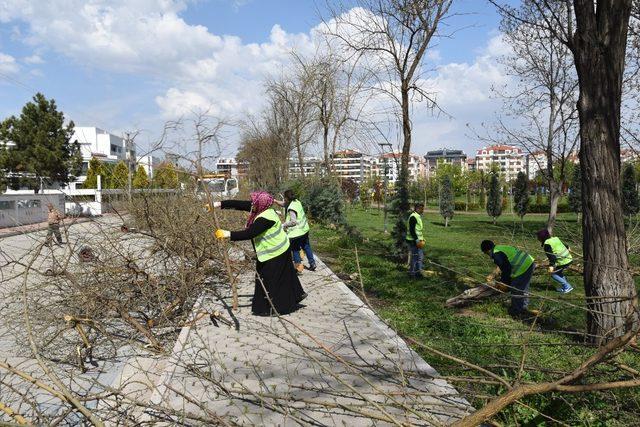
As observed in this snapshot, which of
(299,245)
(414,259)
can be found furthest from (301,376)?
(414,259)

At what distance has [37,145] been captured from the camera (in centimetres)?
3575

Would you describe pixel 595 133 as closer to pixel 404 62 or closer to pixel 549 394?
pixel 549 394

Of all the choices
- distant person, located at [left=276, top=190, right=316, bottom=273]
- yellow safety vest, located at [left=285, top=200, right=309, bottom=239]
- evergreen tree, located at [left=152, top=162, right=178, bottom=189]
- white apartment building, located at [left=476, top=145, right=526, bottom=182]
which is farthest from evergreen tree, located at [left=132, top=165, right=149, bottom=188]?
white apartment building, located at [left=476, top=145, right=526, bottom=182]

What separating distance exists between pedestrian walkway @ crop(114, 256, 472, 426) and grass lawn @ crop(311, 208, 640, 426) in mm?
318

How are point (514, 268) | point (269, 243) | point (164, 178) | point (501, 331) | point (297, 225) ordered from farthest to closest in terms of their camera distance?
point (164, 178)
point (297, 225)
point (514, 268)
point (269, 243)
point (501, 331)

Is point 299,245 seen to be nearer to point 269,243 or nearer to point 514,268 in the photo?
point 269,243

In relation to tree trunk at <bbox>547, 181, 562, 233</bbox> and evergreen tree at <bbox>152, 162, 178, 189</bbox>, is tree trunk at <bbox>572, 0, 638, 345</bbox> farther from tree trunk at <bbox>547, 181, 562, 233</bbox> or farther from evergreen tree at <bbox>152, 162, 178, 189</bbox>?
tree trunk at <bbox>547, 181, 562, 233</bbox>

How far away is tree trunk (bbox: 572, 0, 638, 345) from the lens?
16.3 ft

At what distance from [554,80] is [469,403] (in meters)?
13.9

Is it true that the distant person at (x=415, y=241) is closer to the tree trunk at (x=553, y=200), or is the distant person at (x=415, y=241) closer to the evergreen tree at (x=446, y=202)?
the tree trunk at (x=553, y=200)

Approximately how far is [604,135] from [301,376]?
3.73m

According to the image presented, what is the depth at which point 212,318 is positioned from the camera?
631 centimetres

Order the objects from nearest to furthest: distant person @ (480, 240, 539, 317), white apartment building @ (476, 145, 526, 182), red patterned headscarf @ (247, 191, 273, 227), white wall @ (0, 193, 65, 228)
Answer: red patterned headscarf @ (247, 191, 273, 227) → distant person @ (480, 240, 539, 317) → white apartment building @ (476, 145, 526, 182) → white wall @ (0, 193, 65, 228)

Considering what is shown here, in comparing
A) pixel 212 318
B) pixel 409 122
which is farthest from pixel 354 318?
pixel 409 122
